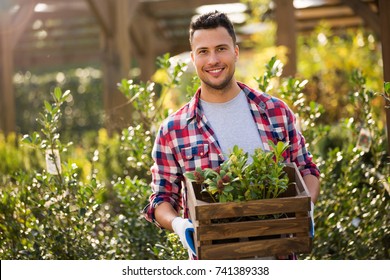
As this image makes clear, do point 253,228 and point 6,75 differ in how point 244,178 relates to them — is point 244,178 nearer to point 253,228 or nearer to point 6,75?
point 253,228

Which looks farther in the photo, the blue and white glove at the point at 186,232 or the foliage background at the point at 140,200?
the foliage background at the point at 140,200

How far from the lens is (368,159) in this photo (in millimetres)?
3865

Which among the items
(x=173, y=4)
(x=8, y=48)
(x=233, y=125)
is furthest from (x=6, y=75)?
(x=233, y=125)

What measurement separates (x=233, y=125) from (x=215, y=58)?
20cm

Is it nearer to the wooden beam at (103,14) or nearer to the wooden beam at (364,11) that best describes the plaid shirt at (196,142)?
the wooden beam at (364,11)

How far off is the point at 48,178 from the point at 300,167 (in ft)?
3.72

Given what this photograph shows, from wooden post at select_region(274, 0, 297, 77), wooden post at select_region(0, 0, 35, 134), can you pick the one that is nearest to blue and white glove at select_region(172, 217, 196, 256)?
wooden post at select_region(274, 0, 297, 77)

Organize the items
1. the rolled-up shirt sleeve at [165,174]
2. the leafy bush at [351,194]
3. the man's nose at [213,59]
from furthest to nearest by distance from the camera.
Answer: the leafy bush at [351,194], the rolled-up shirt sleeve at [165,174], the man's nose at [213,59]

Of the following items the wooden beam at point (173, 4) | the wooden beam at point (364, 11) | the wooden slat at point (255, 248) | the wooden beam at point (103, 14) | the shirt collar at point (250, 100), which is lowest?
the wooden slat at point (255, 248)

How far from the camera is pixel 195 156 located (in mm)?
2244

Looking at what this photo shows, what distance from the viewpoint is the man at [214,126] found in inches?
86.9

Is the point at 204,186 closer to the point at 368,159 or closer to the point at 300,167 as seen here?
the point at 300,167

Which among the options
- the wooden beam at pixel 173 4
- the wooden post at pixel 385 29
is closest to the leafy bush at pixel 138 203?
the wooden post at pixel 385 29
